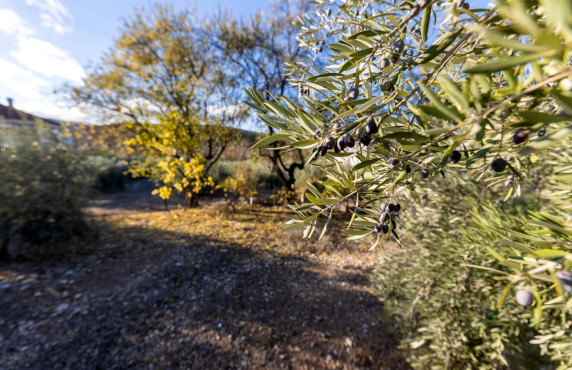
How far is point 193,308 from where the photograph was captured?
3.30 m

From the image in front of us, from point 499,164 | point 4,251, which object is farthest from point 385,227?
point 4,251

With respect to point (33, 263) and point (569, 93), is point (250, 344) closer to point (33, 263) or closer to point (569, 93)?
point (569, 93)

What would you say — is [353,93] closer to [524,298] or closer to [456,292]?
[524,298]

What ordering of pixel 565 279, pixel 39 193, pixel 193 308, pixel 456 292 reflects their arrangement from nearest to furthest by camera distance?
pixel 565 279 < pixel 456 292 < pixel 193 308 < pixel 39 193

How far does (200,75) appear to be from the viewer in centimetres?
753

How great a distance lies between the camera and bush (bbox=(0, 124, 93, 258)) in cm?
433

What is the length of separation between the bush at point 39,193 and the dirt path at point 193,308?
0.52 meters

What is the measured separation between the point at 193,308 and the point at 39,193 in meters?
4.24

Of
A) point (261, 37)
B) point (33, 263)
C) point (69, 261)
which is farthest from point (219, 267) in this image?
point (261, 37)

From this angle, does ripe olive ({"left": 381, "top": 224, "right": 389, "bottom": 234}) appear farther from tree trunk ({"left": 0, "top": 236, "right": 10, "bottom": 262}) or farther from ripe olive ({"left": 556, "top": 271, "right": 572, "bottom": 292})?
tree trunk ({"left": 0, "top": 236, "right": 10, "bottom": 262})

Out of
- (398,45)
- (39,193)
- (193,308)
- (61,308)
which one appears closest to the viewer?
(398,45)

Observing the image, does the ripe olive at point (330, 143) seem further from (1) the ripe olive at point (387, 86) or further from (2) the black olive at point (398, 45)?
(2) the black olive at point (398, 45)

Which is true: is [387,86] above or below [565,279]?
above

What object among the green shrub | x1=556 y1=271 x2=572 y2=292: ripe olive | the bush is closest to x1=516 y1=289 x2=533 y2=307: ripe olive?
x1=556 y1=271 x2=572 y2=292: ripe olive
